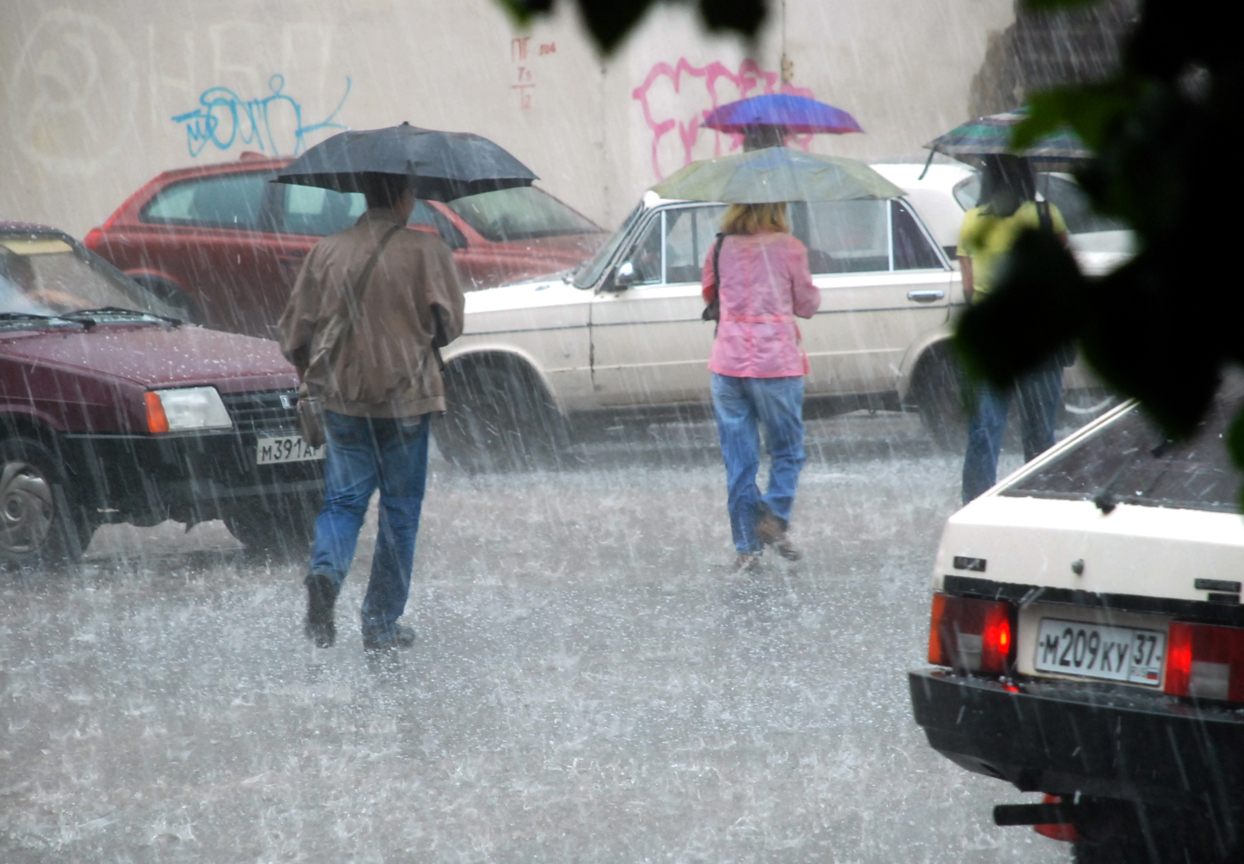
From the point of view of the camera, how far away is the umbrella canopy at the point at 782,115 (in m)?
7.20

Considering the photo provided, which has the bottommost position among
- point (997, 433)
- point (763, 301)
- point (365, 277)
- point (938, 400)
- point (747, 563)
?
point (938, 400)

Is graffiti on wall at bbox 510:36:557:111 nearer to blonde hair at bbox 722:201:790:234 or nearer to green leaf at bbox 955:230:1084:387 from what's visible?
blonde hair at bbox 722:201:790:234

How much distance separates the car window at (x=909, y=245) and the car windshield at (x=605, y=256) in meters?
1.61

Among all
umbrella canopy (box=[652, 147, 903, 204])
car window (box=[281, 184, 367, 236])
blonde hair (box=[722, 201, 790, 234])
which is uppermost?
umbrella canopy (box=[652, 147, 903, 204])

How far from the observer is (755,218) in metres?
6.47

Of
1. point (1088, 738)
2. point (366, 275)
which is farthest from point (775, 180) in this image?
point (1088, 738)

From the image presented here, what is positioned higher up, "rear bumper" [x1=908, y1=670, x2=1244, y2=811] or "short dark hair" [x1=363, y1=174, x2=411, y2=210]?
"short dark hair" [x1=363, y1=174, x2=411, y2=210]

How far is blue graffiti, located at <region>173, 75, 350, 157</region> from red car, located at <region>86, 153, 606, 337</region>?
4153mm

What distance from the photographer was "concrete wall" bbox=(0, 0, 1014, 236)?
15.1 meters

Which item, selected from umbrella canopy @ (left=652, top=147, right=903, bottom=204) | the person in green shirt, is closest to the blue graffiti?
umbrella canopy @ (left=652, top=147, right=903, bottom=204)

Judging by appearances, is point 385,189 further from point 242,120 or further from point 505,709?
point 242,120

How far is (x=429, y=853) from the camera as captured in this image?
3.69 meters

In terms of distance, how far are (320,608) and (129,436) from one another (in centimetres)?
172

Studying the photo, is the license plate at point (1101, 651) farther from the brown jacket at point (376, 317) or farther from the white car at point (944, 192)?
the white car at point (944, 192)
